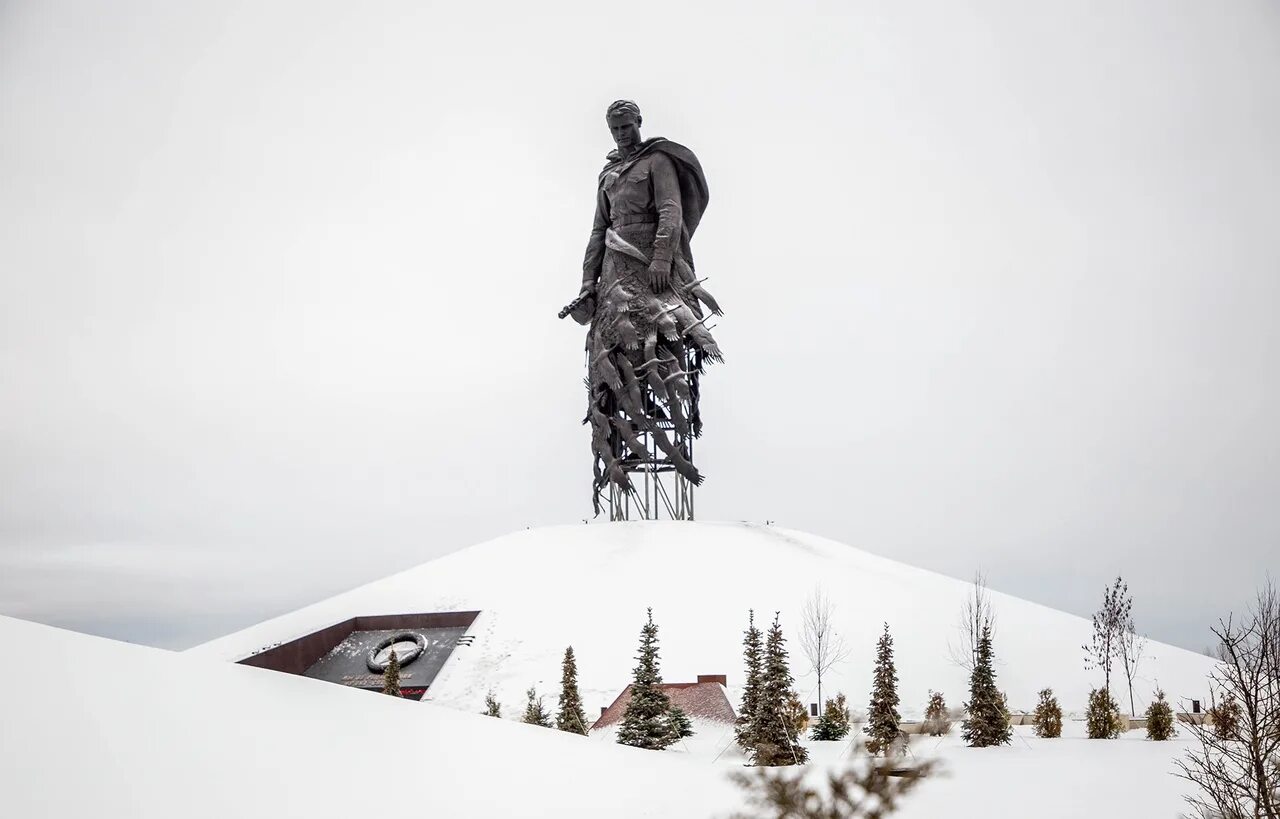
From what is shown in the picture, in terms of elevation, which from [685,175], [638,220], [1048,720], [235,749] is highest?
[685,175]

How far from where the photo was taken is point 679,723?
55.1 ft

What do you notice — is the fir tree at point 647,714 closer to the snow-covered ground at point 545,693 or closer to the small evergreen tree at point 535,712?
the snow-covered ground at point 545,693

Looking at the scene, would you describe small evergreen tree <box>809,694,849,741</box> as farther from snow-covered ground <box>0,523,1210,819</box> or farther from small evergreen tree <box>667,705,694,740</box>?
small evergreen tree <box>667,705,694,740</box>

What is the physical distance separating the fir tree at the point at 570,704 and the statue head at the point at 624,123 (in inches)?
653

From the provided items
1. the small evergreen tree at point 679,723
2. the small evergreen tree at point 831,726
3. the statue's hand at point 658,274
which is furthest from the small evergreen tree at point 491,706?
the statue's hand at point 658,274

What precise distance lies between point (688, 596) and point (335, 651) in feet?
26.1

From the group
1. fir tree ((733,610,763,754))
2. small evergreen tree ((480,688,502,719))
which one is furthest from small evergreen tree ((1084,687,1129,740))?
small evergreen tree ((480,688,502,719))

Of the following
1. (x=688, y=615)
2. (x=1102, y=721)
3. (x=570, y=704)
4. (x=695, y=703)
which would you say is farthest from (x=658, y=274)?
(x=1102, y=721)

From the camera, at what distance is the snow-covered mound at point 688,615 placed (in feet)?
65.8

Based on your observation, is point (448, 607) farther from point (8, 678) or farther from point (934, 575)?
point (8, 678)

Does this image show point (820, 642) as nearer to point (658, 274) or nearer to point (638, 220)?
point (658, 274)

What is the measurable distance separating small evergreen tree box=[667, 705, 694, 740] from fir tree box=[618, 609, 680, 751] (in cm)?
6

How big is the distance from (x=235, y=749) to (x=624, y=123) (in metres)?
26.2

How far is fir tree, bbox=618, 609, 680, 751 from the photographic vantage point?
51.9ft
